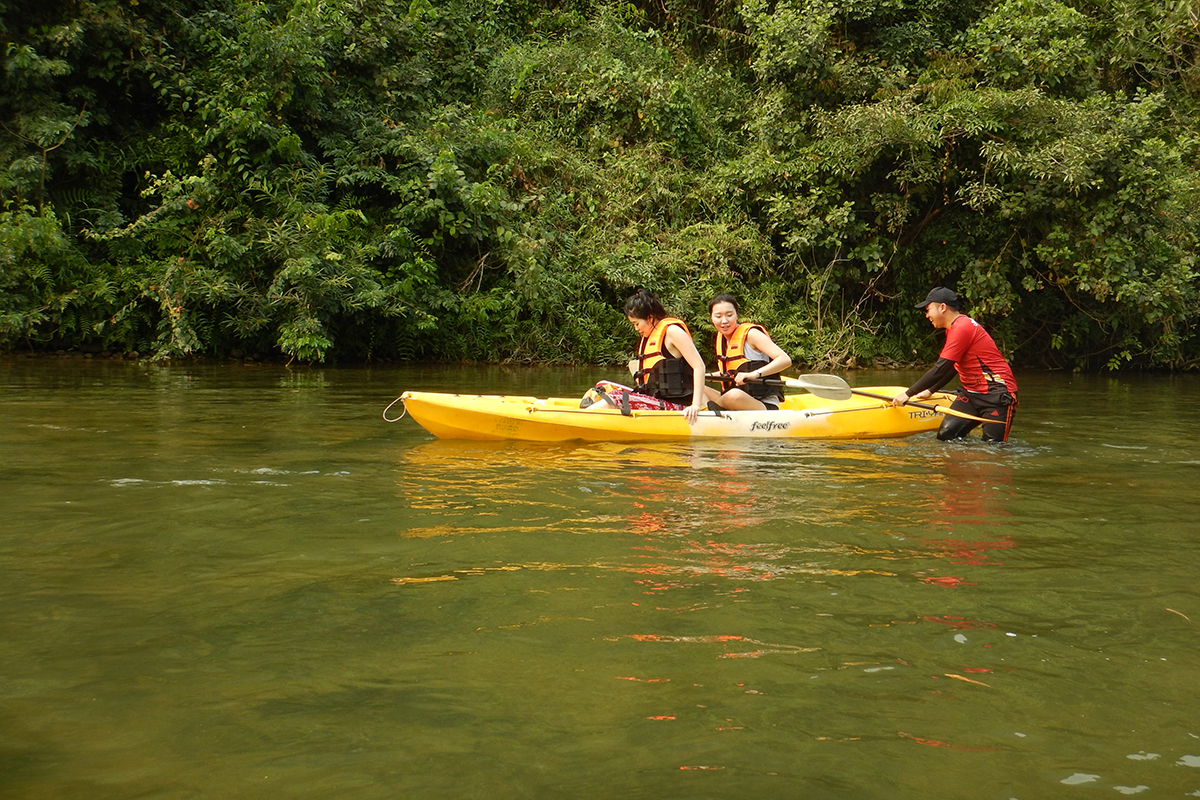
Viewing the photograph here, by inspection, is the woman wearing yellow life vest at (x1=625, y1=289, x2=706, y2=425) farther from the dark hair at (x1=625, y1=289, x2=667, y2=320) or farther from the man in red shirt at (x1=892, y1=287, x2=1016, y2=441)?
the man in red shirt at (x1=892, y1=287, x2=1016, y2=441)

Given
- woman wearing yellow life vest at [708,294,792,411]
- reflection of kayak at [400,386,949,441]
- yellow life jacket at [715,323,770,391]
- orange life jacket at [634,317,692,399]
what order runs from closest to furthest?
reflection of kayak at [400,386,949,441] < orange life jacket at [634,317,692,399] < woman wearing yellow life vest at [708,294,792,411] < yellow life jacket at [715,323,770,391]

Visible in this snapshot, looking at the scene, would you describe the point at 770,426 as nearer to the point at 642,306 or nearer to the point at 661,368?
the point at 661,368

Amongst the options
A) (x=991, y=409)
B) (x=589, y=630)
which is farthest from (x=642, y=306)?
(x=589, y=630)

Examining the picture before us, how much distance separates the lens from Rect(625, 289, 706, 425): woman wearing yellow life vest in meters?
6.38

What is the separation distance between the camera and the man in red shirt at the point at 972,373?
22.0 feet

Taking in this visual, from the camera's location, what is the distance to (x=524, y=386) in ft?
34.2

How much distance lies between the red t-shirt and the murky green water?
1.18m

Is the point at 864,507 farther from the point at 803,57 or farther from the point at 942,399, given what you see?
the point at 803,57

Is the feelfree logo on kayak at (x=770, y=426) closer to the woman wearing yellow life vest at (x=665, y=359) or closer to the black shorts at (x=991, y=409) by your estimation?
the woman wearing yellow life vest at (x=665, y=359)

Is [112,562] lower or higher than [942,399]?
lower

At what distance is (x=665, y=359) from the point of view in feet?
22.0

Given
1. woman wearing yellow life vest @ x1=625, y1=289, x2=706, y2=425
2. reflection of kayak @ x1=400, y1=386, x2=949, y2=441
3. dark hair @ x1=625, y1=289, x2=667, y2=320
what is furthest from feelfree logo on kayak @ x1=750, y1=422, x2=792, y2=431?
dark hair @ x1=625, y1=289, x2=667, y2=320

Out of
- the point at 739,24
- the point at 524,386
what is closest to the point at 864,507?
the point at 524,386

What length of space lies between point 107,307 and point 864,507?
9800 millimetres
